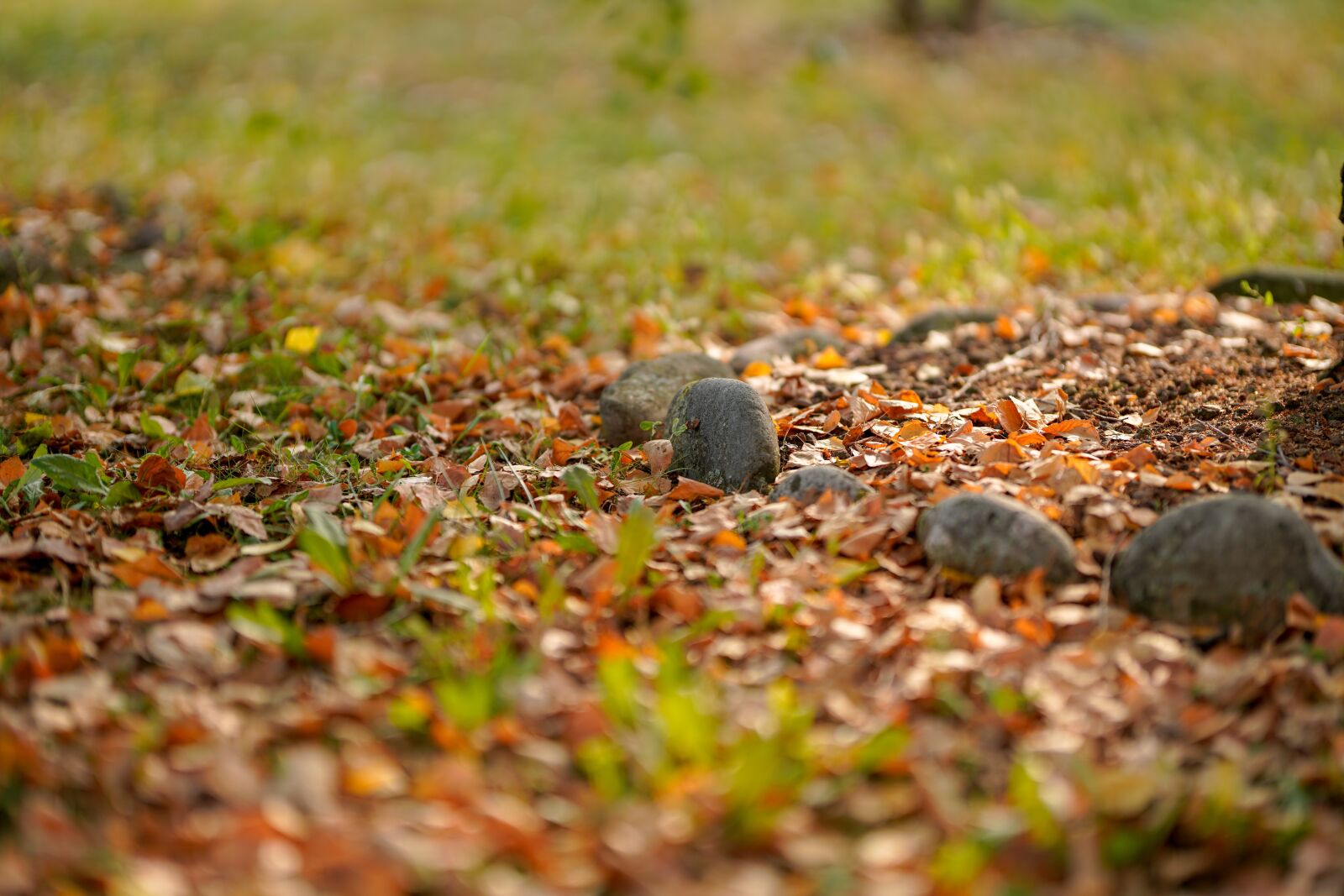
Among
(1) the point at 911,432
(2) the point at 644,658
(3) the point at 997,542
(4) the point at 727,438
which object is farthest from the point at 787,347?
(2) the point at 644,658

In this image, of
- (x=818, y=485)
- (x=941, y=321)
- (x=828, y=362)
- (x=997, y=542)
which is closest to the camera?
(x=997, y=542)

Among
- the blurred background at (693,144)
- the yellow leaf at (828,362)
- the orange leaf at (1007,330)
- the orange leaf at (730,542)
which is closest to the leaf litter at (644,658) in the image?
the orange leaf at (730,542)

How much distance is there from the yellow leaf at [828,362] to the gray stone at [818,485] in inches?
38.5

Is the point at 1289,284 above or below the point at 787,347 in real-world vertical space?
above

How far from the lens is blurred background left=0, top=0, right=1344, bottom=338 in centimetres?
474

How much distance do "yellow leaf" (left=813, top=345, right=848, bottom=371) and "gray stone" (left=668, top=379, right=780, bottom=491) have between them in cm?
79

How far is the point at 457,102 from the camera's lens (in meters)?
8.35

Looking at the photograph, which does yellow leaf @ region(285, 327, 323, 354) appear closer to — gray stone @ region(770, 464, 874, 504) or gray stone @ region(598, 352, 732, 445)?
gray stone @ region(598, 352, 732, 445)

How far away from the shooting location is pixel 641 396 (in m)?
3.01

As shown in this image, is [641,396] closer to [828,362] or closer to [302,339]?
[828,362]

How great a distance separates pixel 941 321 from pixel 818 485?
5.04 ft

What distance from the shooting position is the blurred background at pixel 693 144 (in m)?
4.74

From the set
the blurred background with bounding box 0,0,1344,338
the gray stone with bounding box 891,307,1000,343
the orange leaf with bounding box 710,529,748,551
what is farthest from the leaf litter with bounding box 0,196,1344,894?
the blurred background with bounding box 0,0,1344,338

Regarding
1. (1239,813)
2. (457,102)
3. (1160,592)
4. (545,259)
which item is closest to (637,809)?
(1239,813)
